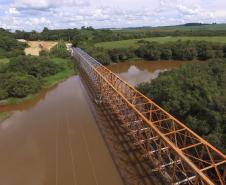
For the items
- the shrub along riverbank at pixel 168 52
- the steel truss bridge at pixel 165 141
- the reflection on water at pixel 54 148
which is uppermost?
the shrub along riverbank at pixel 168 52

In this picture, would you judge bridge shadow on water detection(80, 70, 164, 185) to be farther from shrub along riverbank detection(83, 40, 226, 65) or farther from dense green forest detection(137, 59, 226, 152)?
shrub along riverbank detection(83, 40, 226, 65)

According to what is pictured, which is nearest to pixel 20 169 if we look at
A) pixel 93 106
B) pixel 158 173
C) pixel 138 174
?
pixel 138 174

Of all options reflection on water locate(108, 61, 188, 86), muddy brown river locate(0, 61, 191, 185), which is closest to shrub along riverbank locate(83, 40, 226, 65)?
reflection on water locate(108, 61, 188, 86)

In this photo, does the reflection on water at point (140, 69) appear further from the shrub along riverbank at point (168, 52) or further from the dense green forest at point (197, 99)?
the dense green forest at point (197, 99)

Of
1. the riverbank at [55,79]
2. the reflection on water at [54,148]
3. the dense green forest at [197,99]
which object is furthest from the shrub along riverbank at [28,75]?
the dense green forest at [197,99]

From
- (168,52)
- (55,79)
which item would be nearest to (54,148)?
(55,79)

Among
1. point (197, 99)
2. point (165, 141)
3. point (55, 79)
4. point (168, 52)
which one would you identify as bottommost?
point (55, 79)

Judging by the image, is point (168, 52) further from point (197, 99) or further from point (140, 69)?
point (197, 99)
